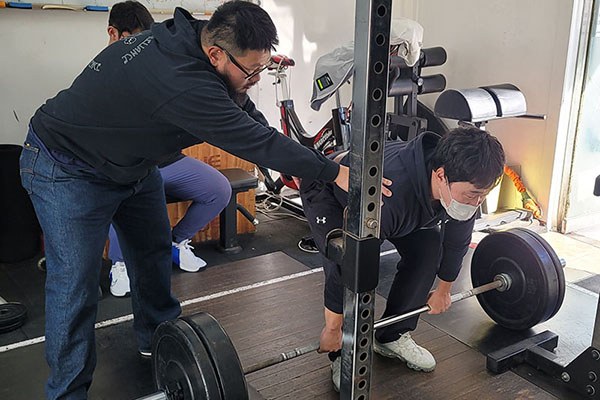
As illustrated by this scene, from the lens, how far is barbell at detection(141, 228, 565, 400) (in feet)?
4.76

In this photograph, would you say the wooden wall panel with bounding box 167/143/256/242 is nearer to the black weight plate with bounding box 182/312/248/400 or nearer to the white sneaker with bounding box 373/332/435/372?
the white sneaker with bounding box 373/332/435/372

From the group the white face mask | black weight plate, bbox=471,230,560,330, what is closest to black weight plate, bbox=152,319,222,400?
the white face mask

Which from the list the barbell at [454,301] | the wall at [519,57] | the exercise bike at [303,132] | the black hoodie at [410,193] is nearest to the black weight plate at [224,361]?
the barbell at [454,301]

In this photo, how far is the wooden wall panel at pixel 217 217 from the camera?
3.63 metres

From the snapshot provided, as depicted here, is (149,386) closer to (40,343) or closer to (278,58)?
(40,343)

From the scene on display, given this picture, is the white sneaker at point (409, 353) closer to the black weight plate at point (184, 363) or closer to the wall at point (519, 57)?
the black weight plate at point (184, 363)

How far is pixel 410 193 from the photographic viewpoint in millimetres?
1896

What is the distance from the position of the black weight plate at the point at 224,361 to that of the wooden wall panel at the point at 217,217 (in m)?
2.14

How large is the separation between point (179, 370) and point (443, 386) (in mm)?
1089

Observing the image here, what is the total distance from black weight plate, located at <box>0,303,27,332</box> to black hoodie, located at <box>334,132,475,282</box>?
1.58m

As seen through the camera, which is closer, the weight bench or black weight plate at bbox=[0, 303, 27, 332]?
black weight plate at bbox=[0, 303, 27, 332]

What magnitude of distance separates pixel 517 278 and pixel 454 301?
406mm

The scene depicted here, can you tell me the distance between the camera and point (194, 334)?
4.91 feet

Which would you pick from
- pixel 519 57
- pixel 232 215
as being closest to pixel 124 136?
pixel 232 215
